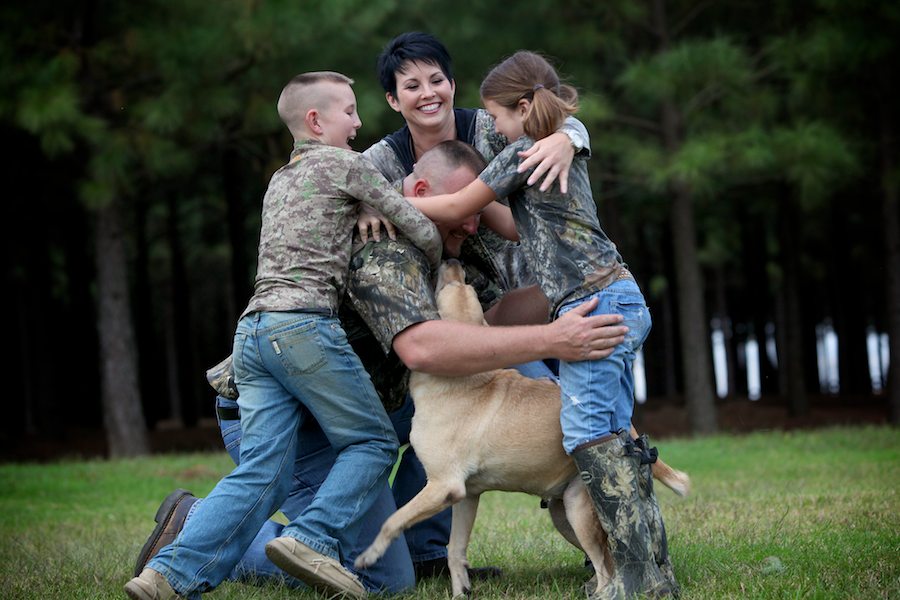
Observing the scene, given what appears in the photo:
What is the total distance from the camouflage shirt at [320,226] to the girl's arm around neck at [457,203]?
7 cm

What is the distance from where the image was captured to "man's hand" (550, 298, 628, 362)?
146 inches

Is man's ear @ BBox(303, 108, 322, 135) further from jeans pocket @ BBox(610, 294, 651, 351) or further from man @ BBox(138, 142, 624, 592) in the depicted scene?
jeans pocket @ BBox(610, 294, 651, 351)

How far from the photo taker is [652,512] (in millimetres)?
3859

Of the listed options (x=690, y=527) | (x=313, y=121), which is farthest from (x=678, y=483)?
(x=313, y=121)

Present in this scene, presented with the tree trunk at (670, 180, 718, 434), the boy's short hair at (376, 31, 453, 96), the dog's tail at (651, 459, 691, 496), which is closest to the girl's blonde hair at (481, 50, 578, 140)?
the boy's short hair at (376, 31, 453, 96)

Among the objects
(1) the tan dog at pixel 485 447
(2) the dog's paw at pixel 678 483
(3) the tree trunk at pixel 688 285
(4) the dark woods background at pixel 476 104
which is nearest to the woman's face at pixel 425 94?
(1) the tan dog at pixel 485 447

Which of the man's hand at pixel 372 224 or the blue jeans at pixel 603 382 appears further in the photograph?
the man's hand at pixel 372 224

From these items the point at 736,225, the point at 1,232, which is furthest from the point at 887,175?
the point at 1,232

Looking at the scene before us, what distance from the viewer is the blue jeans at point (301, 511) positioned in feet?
13.7

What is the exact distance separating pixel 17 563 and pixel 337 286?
263cm

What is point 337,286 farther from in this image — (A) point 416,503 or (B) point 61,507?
(B) point 61,507

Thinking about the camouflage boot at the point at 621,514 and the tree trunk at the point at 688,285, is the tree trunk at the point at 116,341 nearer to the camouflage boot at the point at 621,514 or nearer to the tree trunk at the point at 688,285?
the tree trunk at the point at 688,285

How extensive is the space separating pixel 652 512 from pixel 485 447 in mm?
662

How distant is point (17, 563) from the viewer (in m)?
5.38
